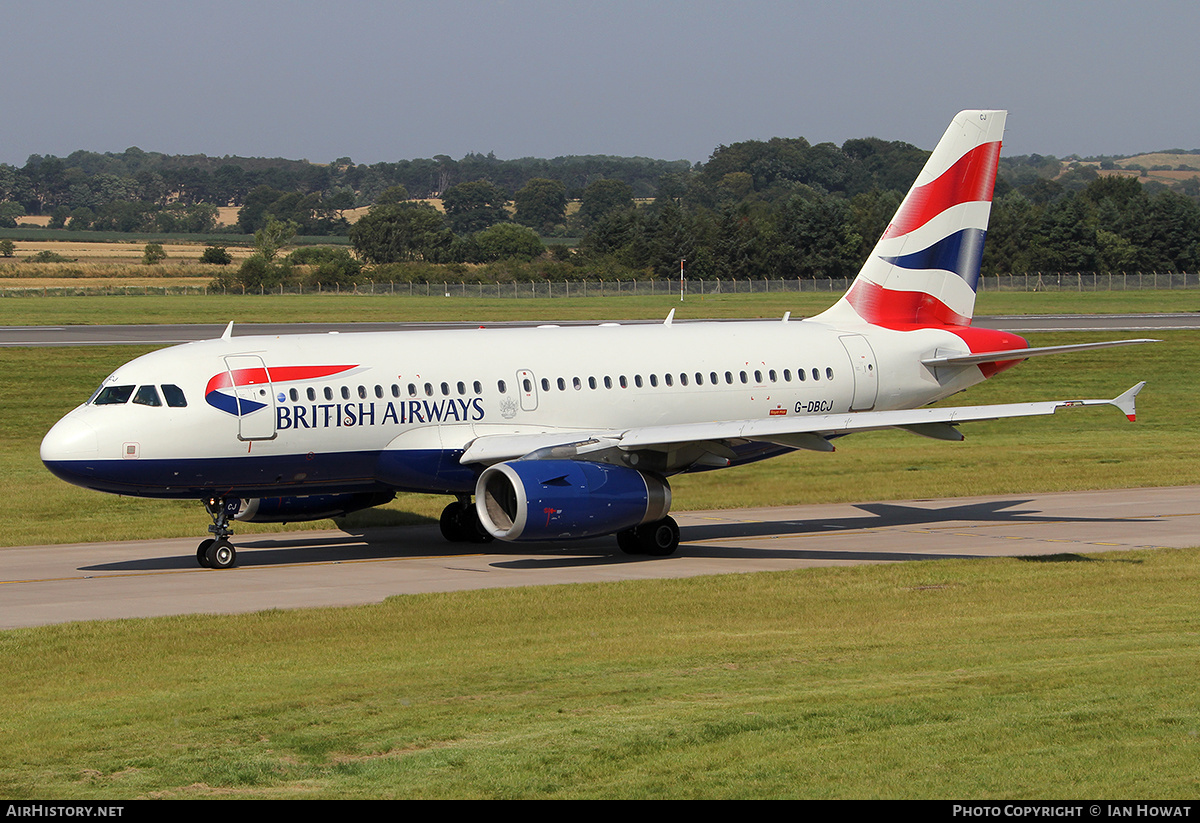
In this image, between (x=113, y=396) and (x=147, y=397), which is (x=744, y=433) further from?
(x=113, y=396)

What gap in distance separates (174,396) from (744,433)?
1015cm

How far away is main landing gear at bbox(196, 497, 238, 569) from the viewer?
2583 centimetres

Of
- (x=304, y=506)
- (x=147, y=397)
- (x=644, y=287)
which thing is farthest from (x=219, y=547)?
(x=644, y=287)

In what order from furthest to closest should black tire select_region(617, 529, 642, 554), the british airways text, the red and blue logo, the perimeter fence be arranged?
1. the perimeter fence
2. black tire select_region(617, 529, 642, 554)
3. the british airways text
4. the red and blue logo

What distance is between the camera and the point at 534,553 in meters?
28.2

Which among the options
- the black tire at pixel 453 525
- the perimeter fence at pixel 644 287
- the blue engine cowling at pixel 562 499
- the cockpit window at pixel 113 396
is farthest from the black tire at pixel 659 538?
the perimeter fence at pixel 644 287

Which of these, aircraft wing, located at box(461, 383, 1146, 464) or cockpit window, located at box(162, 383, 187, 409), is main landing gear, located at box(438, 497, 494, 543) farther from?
cockpit window, located at box(162, 383, 187, 409)

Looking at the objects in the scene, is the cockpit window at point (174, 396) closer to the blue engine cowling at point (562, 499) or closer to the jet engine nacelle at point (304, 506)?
the jet engine nacelle at point (304, 506)

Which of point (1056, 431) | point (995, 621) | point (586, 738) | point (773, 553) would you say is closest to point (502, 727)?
point (586, 738)

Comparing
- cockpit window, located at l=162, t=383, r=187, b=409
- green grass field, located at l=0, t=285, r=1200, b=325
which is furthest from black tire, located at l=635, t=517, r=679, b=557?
green grass field, located at l=0, t=285, r=1200, b=325

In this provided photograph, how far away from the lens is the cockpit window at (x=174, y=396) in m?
25.0

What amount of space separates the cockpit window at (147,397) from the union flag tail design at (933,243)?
1513cm

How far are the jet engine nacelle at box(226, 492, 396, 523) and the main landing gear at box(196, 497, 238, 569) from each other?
38.4 inches

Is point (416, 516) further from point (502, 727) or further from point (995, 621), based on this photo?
point (502, 727)
